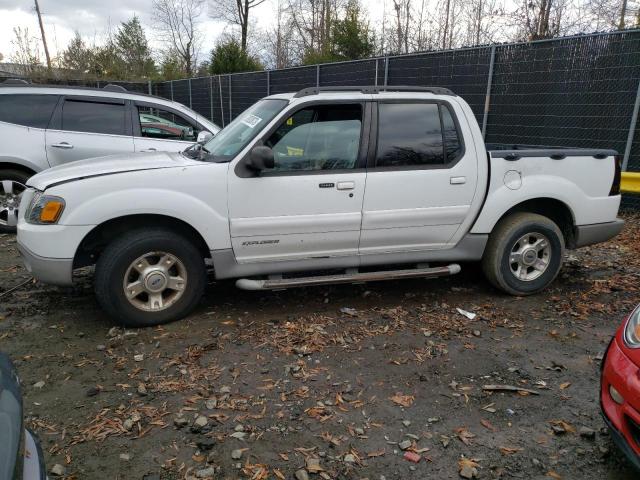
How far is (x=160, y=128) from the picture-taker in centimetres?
755

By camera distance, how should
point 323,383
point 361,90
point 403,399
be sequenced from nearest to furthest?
point 403,399 → point 323,383 → point 361,90

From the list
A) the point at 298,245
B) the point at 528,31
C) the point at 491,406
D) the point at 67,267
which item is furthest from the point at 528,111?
the point at 528,31

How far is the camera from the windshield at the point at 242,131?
4141 millimetres

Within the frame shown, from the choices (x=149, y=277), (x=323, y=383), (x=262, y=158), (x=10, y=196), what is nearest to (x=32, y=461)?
(x=323, y=383)

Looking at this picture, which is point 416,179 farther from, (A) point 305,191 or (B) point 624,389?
(B) point 624,389

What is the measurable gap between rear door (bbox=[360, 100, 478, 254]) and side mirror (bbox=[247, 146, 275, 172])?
2.93 feet

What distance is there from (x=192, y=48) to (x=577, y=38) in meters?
36.5

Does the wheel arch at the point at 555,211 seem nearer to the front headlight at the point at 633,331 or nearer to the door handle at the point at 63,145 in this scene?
the front headlight at the point at 633,331

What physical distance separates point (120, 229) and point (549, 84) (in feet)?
25.5

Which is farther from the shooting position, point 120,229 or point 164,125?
point 164,125

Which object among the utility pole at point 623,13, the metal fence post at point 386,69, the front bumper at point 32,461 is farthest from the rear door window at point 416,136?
the utility pole at point 623,13

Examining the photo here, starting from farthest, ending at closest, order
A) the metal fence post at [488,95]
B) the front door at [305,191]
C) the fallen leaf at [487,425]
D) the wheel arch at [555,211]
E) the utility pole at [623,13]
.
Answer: the utility pole at [623,13] < the metal fence post at [488,95] < the wheel arch at [555,211] < the front door at [305,191] < the fallen leaf at [487,425]

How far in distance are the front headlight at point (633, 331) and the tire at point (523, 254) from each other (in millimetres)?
2108

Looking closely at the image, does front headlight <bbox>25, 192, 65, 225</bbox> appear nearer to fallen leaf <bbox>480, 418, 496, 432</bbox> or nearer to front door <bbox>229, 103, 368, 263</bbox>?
front door <bbox>229, 103, 368, 263</bbox>
